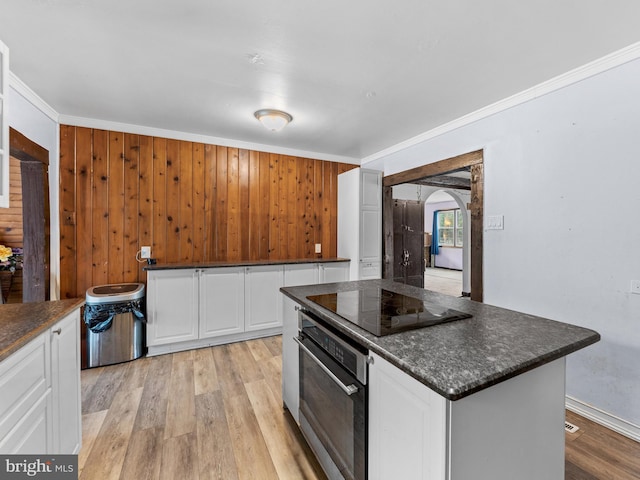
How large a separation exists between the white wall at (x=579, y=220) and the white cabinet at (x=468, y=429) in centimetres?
132

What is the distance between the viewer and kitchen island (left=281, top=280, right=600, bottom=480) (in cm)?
85

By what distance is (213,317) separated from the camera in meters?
3.27

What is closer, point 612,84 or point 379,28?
point 379,28

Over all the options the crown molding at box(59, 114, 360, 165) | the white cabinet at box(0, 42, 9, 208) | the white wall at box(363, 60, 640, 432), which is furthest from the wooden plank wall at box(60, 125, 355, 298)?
the white wall at box(363, 60, 640, 432)

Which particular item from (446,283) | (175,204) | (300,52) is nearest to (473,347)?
(300,52)

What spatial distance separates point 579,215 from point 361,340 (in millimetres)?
2072

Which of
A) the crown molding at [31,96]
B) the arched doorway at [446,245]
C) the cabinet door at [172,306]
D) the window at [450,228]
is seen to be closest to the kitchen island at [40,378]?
the cabinet door at [172,306]

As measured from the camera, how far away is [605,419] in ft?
6.49

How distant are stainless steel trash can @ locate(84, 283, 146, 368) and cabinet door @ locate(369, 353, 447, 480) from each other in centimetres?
266

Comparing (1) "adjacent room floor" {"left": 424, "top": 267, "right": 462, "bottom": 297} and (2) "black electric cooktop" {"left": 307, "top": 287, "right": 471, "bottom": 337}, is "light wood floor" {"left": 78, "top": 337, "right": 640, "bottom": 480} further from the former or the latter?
(1) "adjacent room floor" {"left": 424, "top": 267, "right": 462, "bottom": 297}

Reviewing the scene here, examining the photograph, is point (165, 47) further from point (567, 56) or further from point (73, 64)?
point (567, 56)

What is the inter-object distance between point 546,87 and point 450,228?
28.9ft

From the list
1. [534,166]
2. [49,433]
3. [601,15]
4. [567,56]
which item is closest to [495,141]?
[534,166]

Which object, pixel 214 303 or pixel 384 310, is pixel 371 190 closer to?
pixel 214 303
